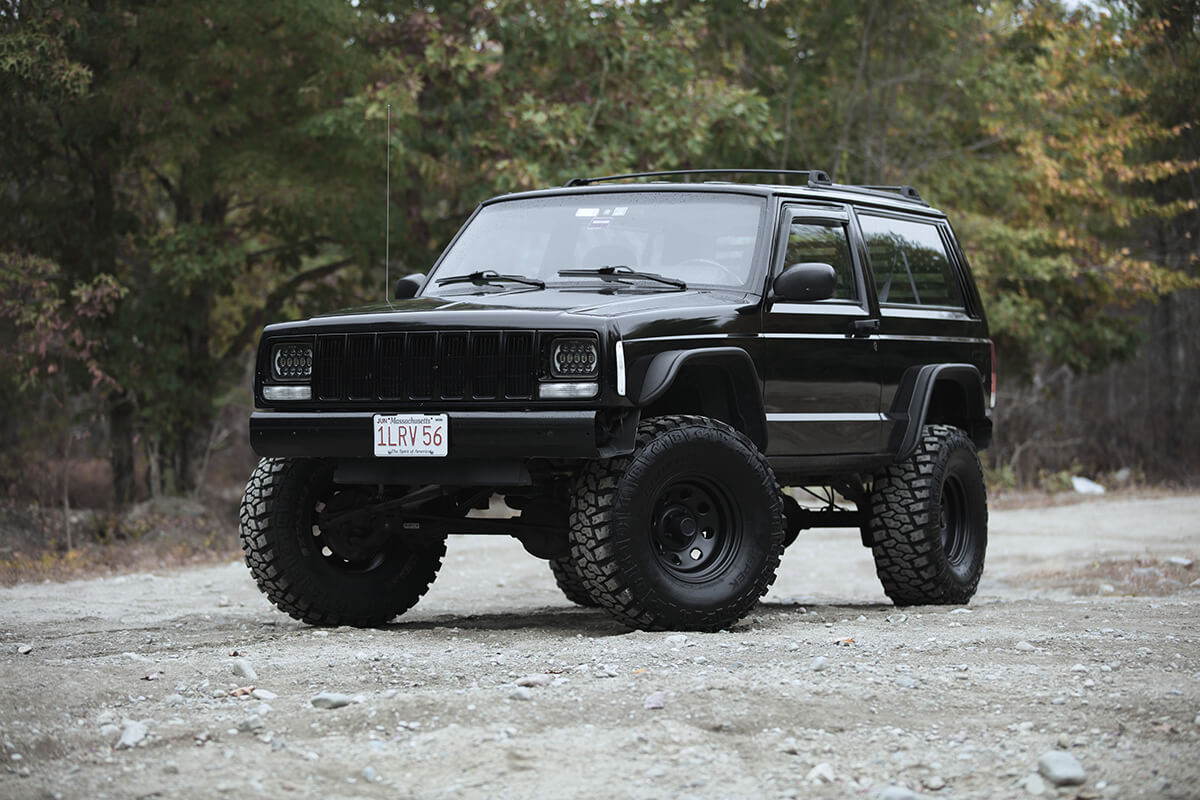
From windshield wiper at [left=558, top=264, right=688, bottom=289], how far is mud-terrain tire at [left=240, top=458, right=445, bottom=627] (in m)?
1.43

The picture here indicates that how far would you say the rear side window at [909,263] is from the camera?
8.58 meters

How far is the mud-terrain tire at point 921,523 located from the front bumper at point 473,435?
108 inches

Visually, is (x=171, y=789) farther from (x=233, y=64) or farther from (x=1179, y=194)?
(x=1179, y=194)

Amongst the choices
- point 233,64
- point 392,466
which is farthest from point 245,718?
point 233,64

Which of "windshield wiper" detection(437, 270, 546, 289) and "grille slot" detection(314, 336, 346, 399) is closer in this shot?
"grille slot" detection(314, 336, 346, 399)

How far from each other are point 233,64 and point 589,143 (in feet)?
13.4

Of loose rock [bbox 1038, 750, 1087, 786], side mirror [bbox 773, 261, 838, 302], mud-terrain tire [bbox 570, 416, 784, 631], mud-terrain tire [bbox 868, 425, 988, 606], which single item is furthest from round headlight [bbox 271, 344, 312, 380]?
loose rock [bbox 1038, 750, 1087, 786]

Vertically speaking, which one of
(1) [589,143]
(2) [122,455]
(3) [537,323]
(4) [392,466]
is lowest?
(2) [122,455]

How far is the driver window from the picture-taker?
7.84 m

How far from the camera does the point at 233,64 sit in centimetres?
1560

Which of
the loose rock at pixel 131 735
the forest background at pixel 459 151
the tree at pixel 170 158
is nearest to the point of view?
the loose rock at pixel 131 735

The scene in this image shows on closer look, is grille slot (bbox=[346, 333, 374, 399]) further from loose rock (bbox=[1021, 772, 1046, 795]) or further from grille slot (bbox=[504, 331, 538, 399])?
loose rock (bbox=[1021, 772, 1046, 795])

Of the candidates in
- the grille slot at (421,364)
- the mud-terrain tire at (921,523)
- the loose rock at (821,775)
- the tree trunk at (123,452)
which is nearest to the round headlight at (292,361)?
the grille slot at (421,364)

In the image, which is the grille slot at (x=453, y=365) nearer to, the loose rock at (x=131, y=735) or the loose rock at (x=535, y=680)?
the loose rock at (x=535, y=680)
